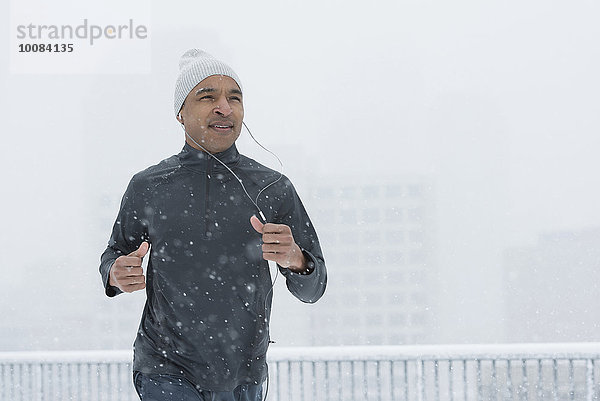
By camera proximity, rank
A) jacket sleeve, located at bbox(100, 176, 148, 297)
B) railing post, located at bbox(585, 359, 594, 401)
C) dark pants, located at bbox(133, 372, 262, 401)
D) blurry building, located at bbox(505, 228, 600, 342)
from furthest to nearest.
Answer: blurry building, located at bbox(505, 228, 600, 342) < railing post, located at bbox(585, 359, 594, 401) < jacket sleeve, located at bbox(100, 176, 148, 297) < dark pants, located at bbox(133, 372, 262, 401)

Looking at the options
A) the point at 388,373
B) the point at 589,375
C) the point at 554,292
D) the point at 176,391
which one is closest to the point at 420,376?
the point at 388,373

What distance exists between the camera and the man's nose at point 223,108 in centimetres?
191

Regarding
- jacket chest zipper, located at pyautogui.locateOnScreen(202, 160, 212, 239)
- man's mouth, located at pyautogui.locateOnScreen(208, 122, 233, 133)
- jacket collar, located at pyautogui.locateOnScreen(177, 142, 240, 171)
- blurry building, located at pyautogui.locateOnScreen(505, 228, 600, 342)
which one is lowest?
blurry building, located at pyautogui.locateOnScreen(505, 228, 600, 342)

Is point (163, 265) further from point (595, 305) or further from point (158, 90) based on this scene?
point (595, 305)

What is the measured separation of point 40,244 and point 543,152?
117ft

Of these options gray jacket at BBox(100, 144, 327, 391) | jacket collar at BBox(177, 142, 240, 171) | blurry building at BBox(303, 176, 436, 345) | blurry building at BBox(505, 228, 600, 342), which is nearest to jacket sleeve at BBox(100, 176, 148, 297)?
gray jacket at BBox(100, 144, 327, 391)

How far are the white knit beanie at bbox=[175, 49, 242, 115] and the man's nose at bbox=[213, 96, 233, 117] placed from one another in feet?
0.32

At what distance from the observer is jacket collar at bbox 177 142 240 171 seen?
192 cm

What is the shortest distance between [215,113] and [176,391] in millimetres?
743

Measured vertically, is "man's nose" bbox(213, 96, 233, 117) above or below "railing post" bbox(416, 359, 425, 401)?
above

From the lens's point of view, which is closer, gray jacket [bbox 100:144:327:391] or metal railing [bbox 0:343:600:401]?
gray jacket [bbox 100:144:327:391]

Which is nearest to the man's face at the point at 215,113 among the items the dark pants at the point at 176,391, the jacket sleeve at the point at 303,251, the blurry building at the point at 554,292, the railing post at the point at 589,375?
the jacket sleeve at the point at 303,251

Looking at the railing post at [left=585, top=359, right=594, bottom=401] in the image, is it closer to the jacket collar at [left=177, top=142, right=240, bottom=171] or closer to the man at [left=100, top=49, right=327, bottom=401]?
the man at [left=100, top=49, right=327, bottom=401]

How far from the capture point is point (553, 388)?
12.8ft
